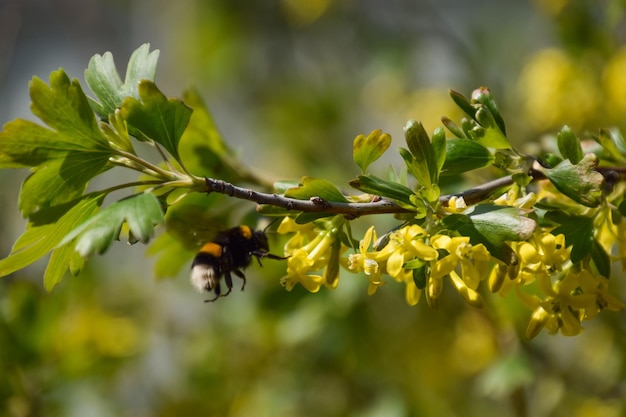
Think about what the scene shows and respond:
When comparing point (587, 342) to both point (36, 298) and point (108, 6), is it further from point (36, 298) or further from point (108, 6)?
point (108, 6)

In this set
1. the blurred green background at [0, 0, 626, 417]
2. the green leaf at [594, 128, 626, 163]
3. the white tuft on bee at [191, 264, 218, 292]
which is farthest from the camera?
the blurred green background at [0, 0, 626, 417]

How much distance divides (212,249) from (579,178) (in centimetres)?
51

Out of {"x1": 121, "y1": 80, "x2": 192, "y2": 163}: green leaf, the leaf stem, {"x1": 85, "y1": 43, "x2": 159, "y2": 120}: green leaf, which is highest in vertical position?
{"x1": 85, "y1": 43, "x2": 159, "y2": 120}: green leaf

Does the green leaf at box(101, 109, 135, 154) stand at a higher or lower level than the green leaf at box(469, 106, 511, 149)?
higher

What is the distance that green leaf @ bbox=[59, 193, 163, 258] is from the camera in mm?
686

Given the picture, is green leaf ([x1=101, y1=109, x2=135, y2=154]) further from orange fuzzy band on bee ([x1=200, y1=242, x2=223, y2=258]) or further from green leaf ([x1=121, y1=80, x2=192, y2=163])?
orange fuzzy band on bee ([x1=200, y1=242, x2=223, y2=258])

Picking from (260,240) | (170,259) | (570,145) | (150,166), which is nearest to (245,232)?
(260,240)

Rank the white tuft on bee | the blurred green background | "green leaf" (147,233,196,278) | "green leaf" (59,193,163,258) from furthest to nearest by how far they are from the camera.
Result: the blurred green background → "green leaf" (147,233,196,278) → the white tuft on bee → "green leaf" (59,193,163,258)

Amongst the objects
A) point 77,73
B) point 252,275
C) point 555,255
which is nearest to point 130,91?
point 555,255

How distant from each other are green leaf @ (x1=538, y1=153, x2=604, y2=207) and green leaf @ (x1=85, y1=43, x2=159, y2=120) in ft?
1.52

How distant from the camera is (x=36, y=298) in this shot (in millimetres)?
1580

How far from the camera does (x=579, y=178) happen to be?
760 mm

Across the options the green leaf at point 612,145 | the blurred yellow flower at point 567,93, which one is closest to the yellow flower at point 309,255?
the green leaf at point 612,145

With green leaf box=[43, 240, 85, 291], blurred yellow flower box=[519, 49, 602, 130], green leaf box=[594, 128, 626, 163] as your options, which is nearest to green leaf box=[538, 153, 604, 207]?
green leaf box=[594, 128, 626, 163]
